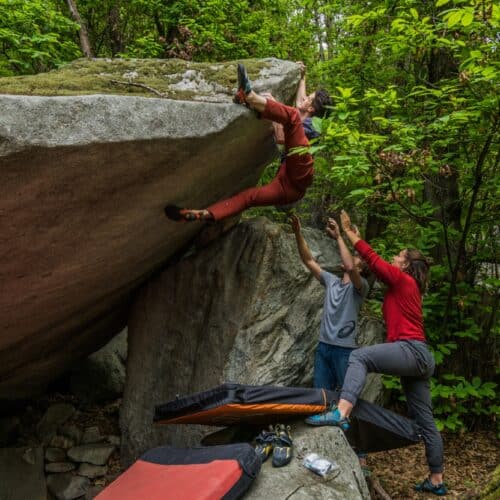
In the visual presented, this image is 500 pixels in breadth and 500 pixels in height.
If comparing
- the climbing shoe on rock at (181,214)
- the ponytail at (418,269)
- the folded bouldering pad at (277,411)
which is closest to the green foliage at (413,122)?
the ponytail at (418,269)

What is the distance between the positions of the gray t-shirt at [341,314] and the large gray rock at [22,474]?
405 cm

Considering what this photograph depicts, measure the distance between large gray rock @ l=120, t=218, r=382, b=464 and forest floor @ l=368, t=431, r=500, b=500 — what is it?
5.07 ft

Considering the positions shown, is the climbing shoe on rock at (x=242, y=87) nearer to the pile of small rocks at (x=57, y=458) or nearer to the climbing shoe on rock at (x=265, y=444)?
the climbing shoe on rock at (x=265, y=444)

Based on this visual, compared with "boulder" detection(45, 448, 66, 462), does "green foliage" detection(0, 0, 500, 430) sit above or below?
above

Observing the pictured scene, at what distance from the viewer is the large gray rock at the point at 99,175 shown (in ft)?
10.9

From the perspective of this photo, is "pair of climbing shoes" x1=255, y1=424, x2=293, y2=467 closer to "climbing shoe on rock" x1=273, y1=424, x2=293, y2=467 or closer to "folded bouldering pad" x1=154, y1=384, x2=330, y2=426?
"climbing shoe on rock" x1=273, y1=424, x2=293, y2=467

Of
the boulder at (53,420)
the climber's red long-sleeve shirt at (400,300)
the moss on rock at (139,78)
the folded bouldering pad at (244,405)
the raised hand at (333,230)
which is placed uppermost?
the moss on rock at (139,78)

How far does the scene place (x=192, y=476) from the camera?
11.9ft

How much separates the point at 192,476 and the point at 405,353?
2208 millimetres

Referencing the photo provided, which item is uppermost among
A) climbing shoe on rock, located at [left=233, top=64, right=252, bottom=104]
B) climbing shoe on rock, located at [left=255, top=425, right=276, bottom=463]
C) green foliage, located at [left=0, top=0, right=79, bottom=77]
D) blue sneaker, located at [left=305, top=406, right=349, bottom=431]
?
green foliage, located at [left=0, top=0, right=79, bottom=77]

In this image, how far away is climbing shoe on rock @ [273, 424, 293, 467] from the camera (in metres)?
3.96

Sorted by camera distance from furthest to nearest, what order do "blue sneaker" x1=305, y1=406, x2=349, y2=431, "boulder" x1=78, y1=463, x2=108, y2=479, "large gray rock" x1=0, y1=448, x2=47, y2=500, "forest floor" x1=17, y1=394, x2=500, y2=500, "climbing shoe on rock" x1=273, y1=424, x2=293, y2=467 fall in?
"boulder" x1=78, y1=463, x2=108, y2=479 → "large gray rock" x1=0, y1=448, x2=47, y2=500 → "forest floor" x1=17, y1=394, x2=500, y2=500 → "blue sneaker" x1=305, y1=406, x2=349, y2=431 → "climbing shoe on rock" x1=273, y1=424, x2=293, y2=467

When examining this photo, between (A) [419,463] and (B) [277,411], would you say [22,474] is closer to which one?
(B) [277,411]

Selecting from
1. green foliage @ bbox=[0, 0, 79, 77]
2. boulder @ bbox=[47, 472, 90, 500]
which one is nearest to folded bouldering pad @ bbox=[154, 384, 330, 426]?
boulder @ bbox=[47, 472, 90, 500]
